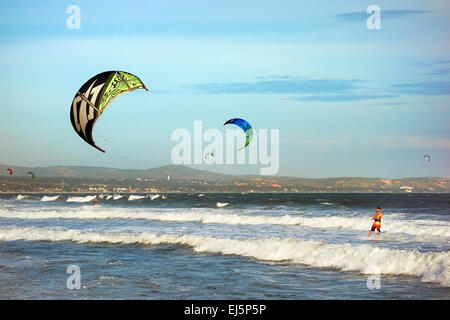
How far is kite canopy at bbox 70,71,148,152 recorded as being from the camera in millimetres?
13617

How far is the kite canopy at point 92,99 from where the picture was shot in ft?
44.7

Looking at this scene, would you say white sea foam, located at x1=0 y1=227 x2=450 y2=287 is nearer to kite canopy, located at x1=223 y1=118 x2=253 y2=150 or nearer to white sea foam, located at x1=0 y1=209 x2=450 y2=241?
kite canopy, located at x1=223 y1=118 x2=253 y2=150

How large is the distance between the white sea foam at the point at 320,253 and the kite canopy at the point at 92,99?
6301 millimetres

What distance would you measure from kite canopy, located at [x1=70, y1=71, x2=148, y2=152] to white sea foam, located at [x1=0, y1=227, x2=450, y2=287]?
630 centimetres

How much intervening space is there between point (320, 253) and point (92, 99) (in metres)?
7.80

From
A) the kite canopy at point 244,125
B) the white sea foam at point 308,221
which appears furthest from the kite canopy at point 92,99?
the white sea foam at point 308,221

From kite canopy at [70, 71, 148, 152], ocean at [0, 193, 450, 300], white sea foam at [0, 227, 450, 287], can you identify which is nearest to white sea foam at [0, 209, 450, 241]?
ocean at [0, 193, 450, 300]

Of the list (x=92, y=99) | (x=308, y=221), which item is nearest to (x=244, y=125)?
(x=308, y=221)

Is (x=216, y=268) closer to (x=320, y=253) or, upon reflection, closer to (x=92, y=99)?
(x=320, y=253)

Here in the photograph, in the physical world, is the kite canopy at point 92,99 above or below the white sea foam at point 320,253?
above

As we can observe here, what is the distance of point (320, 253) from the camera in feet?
51.0

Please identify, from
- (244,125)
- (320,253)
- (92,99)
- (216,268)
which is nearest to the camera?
(92,99)

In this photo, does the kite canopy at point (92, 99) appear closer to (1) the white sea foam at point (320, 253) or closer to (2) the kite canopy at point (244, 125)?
(1) the white sea foam at point (320, 253)

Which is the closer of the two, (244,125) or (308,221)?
(244,125)
